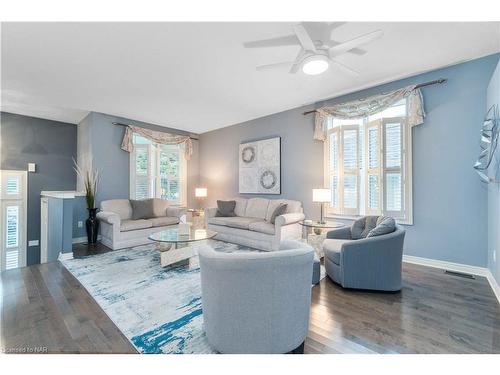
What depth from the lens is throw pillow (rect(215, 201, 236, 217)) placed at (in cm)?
501

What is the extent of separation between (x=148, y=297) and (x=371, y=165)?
11.8 feet

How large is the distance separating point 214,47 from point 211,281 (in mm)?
2463

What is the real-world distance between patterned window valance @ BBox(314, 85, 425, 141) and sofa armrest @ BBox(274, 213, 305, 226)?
4.89ft

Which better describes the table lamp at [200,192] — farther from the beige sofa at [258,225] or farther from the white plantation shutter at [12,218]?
the white plantation shutter at [12,218]

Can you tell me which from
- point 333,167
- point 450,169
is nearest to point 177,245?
point 333,167

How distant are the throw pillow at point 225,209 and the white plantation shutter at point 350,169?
7.56 feet

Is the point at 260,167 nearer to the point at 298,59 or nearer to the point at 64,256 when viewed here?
the point at 298,59

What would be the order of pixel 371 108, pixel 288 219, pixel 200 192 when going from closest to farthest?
pixel 371 108, pixel 288 219, pixel 200 192

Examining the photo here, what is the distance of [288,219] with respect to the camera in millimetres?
3830

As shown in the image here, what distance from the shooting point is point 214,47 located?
2570mm

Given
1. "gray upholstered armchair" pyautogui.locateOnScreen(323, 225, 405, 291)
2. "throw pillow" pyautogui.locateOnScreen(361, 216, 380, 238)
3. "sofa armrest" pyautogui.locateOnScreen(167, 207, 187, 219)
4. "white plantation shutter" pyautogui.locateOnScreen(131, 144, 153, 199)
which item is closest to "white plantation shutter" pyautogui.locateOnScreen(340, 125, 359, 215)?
"throw pillow" pyautogui.locateOnScreen(361, 216, 380, 238)

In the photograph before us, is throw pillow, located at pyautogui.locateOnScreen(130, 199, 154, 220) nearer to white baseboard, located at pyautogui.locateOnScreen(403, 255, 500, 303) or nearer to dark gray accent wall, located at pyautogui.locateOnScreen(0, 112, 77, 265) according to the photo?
dark gray accent wall, located at pyautogui.locateOnScreen(0, 112, 77, 265)
